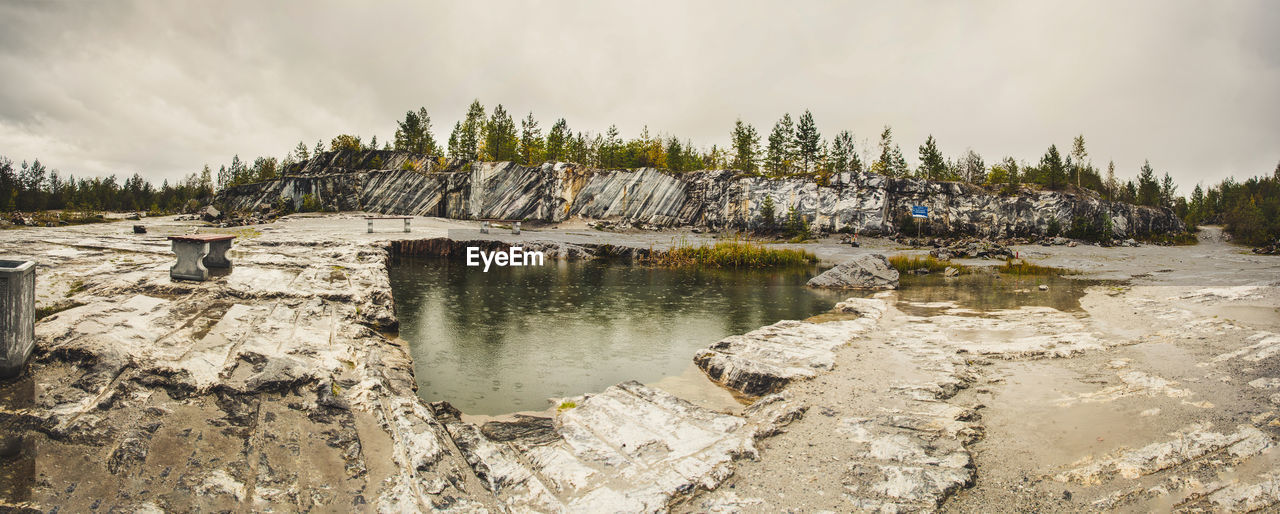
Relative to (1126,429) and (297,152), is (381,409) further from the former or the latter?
(297,152)

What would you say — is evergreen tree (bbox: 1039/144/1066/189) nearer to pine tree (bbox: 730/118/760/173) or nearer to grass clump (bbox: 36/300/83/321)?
pine tree (bbox: 730/118/760/173)

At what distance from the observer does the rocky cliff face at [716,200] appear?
61156 millimetres

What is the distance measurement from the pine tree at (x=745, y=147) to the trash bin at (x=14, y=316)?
76.6 m

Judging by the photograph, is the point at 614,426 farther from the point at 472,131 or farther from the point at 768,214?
the point at 472,131

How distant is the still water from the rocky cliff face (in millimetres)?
35691

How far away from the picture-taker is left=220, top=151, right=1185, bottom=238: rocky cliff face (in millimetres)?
61156

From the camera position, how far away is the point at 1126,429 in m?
5.52

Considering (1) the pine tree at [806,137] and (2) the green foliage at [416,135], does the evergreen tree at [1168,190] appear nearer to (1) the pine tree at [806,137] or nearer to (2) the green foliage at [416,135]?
(1) the pine tree at [806,137]

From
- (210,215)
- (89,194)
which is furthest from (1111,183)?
(89,194)

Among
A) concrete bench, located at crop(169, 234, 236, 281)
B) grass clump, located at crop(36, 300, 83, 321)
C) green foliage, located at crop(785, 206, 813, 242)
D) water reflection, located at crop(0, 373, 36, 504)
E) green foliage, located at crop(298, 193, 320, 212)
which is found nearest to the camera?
water reflection, located at crop(0, 373, 36, 504)

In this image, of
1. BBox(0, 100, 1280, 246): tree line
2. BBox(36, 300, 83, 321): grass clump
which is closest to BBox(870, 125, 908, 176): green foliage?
BBox(0, 100, 1280, 246): tree line

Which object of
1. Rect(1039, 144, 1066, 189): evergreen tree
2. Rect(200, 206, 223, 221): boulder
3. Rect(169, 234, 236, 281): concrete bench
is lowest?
Rect(169, 234, 236, 281): concrete bench

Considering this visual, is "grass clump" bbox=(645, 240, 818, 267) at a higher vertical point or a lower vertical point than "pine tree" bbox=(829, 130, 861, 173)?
lower

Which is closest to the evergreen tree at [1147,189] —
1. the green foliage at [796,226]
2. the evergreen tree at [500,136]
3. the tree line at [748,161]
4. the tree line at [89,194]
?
the tree line at [748,161]
